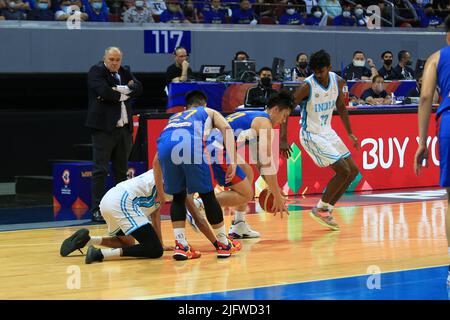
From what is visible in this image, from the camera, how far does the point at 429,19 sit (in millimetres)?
24578

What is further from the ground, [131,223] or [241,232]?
[131,223]

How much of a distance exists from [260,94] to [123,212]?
6363 mm

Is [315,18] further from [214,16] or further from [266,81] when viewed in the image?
[266,81]

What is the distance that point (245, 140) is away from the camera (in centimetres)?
982

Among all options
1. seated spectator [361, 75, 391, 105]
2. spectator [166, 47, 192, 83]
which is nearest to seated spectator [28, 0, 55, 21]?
spectator [166, 47, 192, 83]

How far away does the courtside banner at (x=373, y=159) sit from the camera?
576 inches

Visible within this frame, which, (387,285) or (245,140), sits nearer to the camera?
(387,285)

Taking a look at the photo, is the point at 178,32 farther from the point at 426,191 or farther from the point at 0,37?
the point at 426,191

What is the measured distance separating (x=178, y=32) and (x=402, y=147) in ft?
20.4

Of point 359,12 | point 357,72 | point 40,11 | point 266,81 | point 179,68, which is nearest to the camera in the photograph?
point 266,81

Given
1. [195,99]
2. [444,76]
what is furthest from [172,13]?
[444,76]

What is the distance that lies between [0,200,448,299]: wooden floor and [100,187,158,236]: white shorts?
33 cm
